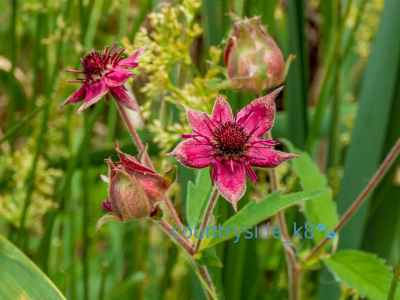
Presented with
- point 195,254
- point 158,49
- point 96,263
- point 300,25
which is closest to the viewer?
point 195,254

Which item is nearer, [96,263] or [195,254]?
[195,254]

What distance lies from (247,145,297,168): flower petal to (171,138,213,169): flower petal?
37mm

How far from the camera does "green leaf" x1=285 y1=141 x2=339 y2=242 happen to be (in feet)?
3.02

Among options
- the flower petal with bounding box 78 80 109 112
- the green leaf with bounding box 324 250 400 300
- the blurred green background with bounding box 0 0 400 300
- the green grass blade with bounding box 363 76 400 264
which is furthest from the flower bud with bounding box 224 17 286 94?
the green grass blade with bounding box 363 76 400 264

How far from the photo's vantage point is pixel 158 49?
2.77ft

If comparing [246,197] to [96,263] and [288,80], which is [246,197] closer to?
[288,80]

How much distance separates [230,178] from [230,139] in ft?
0.11

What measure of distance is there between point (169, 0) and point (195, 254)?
43 cm

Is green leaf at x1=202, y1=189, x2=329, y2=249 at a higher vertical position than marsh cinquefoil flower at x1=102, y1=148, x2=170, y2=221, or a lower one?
lower

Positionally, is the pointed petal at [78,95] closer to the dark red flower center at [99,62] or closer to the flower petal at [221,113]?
the dark red flower center at [99,62]

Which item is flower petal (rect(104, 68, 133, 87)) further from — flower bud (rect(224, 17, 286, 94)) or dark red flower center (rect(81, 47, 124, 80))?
flower bud (rect(224, 17, 286, 94))

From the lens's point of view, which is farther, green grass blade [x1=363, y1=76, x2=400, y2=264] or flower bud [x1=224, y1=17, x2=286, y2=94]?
green grass blade [x1=363, y1=76, x2=400, y2=264]

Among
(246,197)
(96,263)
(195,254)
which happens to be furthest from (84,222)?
(96,263)

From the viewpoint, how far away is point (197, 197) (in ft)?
2.61
